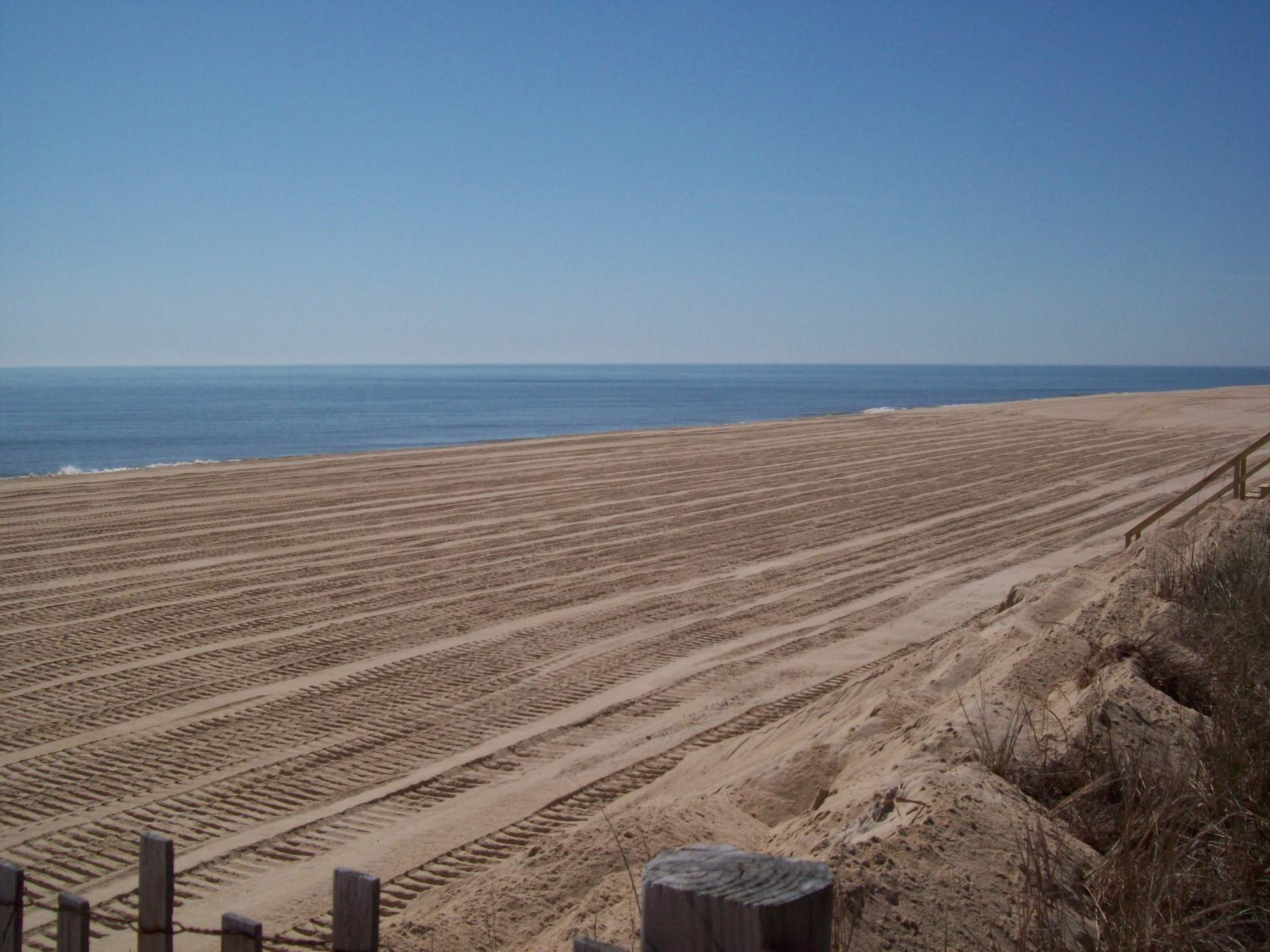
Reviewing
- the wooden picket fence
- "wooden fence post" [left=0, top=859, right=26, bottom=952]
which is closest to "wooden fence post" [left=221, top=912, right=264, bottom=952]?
"wooden fence post" [left=0, top=859, right=26, bottom=952]

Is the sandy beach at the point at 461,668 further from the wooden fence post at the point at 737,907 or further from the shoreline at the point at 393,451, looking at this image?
the shoreline at the point at 393,451

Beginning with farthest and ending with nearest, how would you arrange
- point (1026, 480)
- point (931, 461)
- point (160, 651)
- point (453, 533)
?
point (931, 461), point (1026, 480), point (453, 533), point (160, 651)

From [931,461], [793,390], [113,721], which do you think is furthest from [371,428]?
[793,390]

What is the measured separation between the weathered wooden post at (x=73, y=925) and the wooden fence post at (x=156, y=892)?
0.54 ft

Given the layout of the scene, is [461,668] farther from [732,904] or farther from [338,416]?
[338,416]

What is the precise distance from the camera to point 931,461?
2264 cm

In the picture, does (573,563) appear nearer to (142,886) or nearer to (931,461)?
(142,886)

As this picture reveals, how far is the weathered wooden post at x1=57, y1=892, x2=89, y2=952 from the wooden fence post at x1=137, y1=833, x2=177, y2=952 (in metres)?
0.16

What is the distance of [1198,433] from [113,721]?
29.8 meters

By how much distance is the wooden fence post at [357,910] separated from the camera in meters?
2.16

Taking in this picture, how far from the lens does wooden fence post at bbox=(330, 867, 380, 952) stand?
7.09 feet

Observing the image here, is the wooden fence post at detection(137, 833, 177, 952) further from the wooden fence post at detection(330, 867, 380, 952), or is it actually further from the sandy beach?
the sandy beach

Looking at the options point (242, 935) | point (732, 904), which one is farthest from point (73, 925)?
point (732, 904)

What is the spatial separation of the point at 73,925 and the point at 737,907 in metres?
1.76
